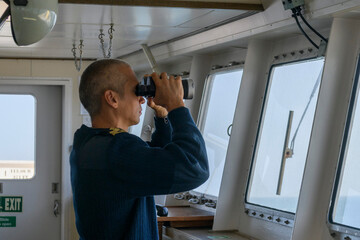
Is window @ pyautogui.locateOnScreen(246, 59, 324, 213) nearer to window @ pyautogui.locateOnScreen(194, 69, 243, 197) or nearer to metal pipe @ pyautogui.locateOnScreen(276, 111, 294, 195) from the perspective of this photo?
metal pipe @ pyautogui.locateOnScreen(276, 111, 294, 195)

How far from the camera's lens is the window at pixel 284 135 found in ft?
11.5

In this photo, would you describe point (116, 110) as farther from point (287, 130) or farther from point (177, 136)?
point (287, 130)

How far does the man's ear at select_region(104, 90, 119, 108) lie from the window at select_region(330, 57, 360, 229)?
1616 millimetres

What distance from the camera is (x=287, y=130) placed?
12.0 feet

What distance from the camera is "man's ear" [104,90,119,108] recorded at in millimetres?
1738

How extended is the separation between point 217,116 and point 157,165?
10.2ft

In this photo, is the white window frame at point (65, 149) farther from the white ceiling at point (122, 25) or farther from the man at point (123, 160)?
the man at point (123, 160)

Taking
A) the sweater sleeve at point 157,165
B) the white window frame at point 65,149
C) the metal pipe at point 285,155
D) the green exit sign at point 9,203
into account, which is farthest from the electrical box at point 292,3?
the green exit sign at point 9,203

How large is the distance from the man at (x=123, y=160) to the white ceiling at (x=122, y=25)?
1.79 m

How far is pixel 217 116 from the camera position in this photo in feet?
15.4

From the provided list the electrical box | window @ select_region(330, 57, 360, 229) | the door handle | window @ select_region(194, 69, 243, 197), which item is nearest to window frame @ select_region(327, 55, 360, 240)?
window @ select_region(330, 57, 360, 229)

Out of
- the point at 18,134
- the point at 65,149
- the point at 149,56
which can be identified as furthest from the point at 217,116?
the point at 18,134

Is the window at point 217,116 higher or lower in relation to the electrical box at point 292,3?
lower

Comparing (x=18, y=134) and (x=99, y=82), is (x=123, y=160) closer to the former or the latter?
(x=99, y=82)
